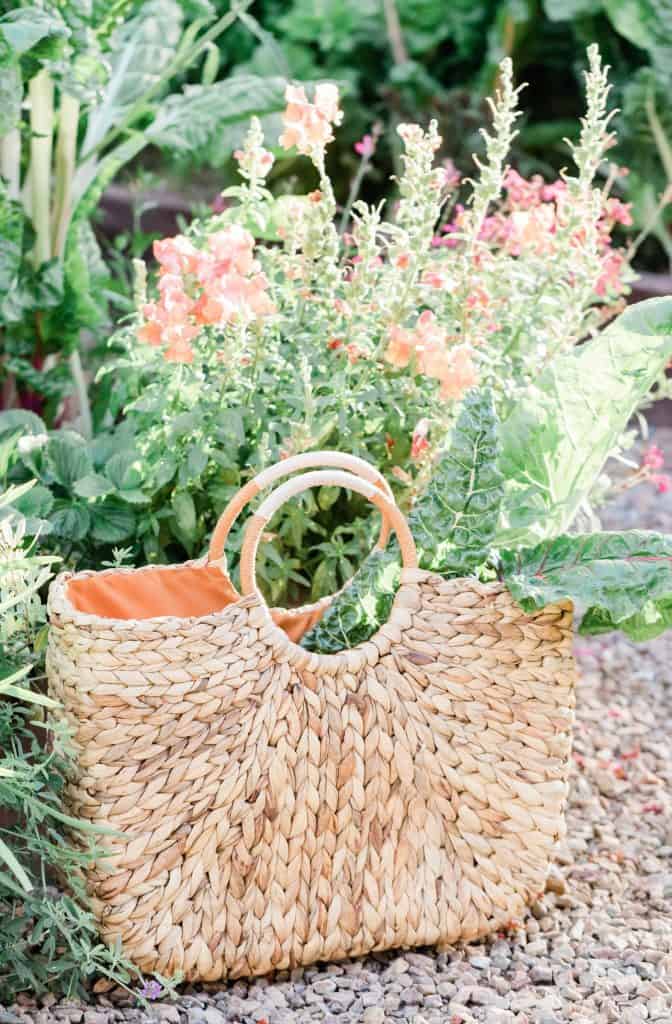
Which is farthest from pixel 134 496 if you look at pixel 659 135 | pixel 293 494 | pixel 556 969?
pixel 659 135

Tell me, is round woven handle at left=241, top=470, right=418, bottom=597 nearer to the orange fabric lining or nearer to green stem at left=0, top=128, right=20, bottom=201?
the orange fabric lining

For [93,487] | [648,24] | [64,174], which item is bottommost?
[648,24]

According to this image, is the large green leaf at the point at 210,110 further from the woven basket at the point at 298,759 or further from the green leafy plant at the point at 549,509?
the woven basket at the point at 298,759

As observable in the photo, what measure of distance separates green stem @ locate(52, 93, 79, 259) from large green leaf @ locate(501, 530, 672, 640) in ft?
4.89

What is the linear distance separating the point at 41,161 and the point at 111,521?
1.06 m

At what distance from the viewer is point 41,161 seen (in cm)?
311

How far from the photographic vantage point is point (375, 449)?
2.43 m

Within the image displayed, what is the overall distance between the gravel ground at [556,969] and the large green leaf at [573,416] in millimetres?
575

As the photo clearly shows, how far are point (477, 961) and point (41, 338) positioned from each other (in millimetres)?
1644

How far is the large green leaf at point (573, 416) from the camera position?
2125mm

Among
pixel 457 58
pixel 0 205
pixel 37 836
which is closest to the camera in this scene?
pixel 37 836

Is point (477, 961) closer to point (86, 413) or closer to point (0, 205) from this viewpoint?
point (86, 413)

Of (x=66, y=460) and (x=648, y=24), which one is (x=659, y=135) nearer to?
(x=648, y=24)

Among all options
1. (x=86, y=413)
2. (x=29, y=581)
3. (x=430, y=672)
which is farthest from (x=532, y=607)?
(x=86, y=413)
